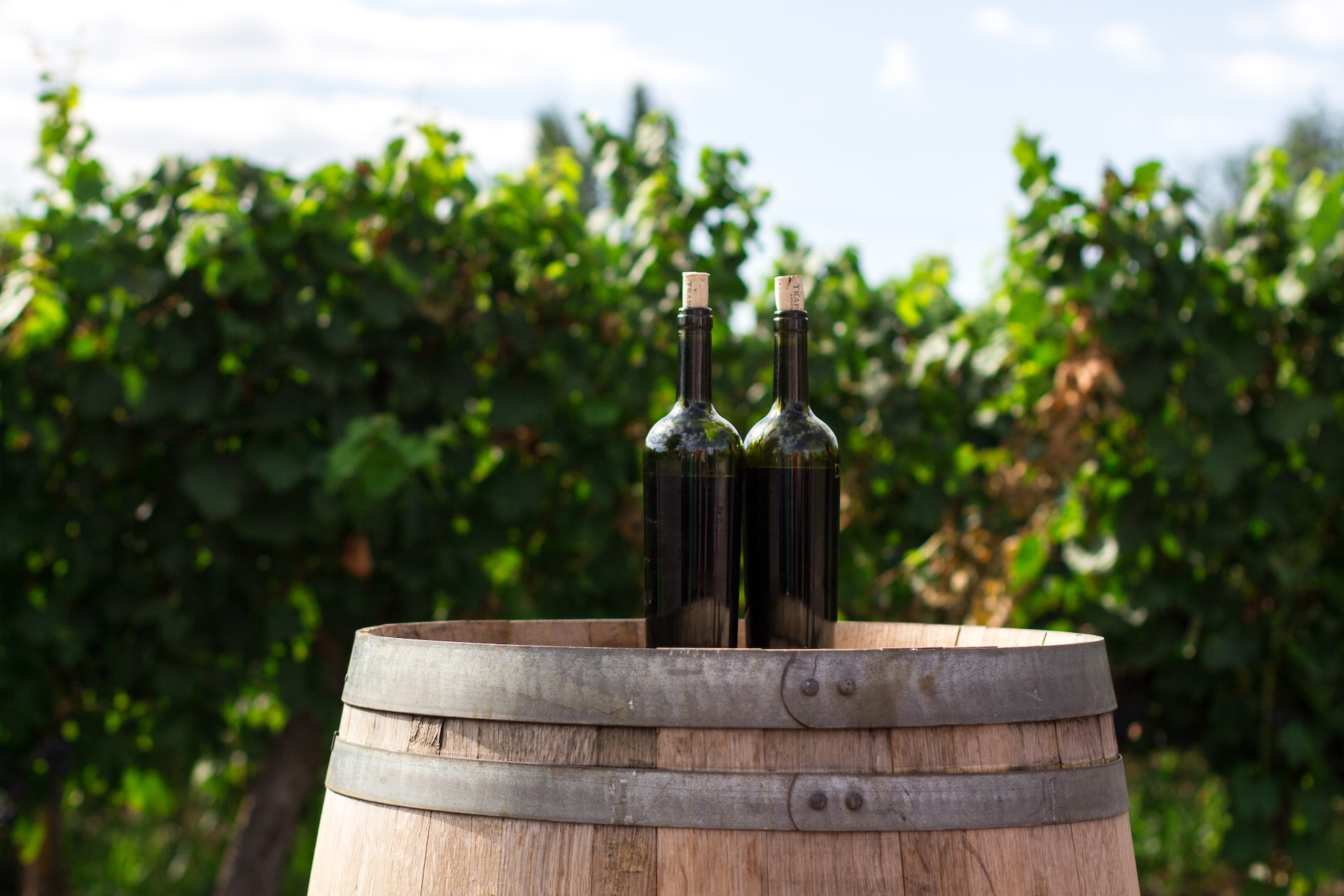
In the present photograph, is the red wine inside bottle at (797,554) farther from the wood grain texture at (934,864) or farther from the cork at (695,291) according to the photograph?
the wood grain texture at (934,864)

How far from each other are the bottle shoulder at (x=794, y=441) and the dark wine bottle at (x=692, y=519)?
1.4 inches

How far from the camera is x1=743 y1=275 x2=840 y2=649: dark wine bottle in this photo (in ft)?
5.25

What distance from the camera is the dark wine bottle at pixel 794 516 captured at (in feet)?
5.25

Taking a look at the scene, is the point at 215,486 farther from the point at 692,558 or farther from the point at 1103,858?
the point at 1103,858

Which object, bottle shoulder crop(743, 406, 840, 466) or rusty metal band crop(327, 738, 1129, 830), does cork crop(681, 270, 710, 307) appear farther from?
rusty metal band crop(327, 738, 1129, 830)

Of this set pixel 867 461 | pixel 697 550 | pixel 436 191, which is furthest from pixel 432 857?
pixel 867 461

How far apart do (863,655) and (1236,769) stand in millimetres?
2449

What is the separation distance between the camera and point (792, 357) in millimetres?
1628

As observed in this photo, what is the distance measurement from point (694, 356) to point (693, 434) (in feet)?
0.35

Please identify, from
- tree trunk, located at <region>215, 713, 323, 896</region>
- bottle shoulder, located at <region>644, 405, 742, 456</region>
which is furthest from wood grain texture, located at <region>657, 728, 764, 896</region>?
tree trunk, located at <region>215, 713, 323, 896</region>

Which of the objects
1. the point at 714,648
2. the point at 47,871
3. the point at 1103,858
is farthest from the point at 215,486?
the point at 1103,858

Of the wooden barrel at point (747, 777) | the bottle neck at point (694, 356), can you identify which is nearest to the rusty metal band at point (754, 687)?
the wooden barrel at point (747, 777)

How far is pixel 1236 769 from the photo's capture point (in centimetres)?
327

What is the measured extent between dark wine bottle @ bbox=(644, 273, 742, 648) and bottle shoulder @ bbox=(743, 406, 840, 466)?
0.12ft
